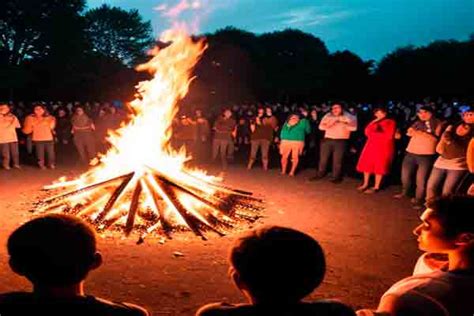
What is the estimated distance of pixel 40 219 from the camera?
2.04 metres

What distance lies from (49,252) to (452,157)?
7.50 metres

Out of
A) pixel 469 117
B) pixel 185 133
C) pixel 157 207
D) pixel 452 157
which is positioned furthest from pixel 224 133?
pixel 469 117

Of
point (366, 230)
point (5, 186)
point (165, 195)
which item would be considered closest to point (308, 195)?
point (366, 230)

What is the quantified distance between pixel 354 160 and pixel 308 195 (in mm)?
4744

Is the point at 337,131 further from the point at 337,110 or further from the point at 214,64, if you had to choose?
the point at 214,64

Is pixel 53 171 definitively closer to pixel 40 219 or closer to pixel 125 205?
pixel 125 205

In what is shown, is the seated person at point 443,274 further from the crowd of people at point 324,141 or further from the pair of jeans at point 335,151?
the pair of jeans at point 335,151

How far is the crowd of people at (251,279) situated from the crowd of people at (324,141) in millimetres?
5344

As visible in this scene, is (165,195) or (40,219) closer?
(40,219)

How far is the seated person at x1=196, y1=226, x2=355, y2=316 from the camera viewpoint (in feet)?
5.98

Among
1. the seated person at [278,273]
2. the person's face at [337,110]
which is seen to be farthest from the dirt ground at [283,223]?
the seated person at [278,273]

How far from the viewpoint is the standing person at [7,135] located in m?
12.2

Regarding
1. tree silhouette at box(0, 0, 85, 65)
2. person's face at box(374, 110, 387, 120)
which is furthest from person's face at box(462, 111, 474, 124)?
tree silhouette at box(0, 0, 85, 65)

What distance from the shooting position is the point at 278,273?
5.96 ft
